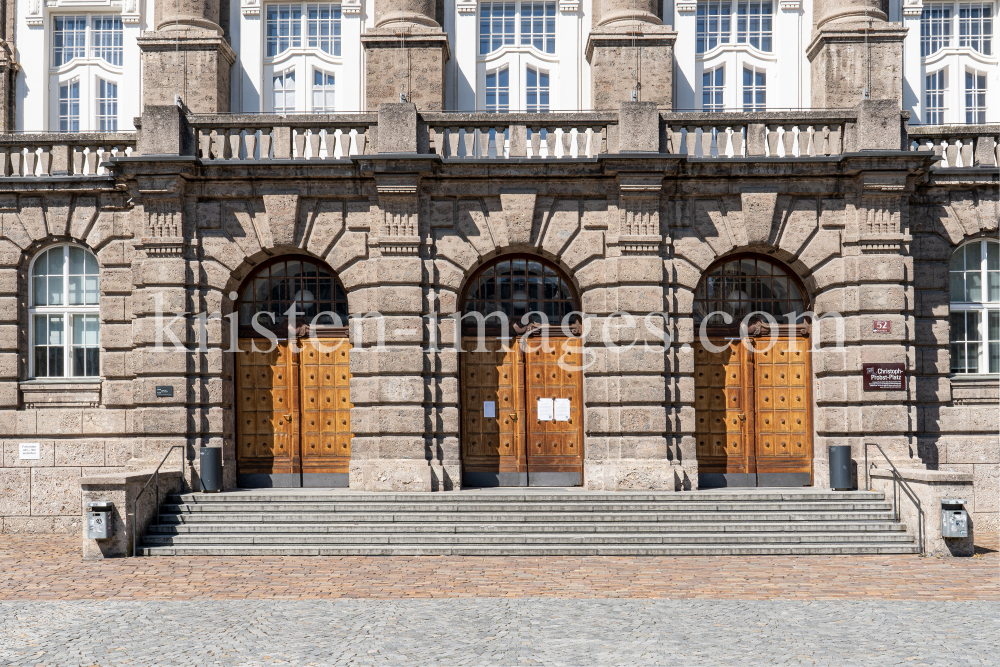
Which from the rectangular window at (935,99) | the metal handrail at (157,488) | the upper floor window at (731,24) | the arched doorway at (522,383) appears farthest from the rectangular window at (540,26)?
the metal handrail at (157,488)

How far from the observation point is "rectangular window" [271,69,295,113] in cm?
1947

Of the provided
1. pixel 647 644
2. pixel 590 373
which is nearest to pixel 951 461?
pixel 590 373

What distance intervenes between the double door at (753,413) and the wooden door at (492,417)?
3684 millimetres

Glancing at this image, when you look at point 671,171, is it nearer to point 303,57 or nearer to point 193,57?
point 303,57

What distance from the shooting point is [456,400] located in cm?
1631

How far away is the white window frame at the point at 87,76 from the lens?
64.3 feet

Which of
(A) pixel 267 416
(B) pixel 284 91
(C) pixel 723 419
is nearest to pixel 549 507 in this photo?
(C) pixel 723 419

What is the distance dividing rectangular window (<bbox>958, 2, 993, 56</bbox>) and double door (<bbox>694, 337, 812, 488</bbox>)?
8782 millimetres

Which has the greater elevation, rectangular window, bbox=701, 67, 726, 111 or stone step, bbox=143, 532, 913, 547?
rectangular window, bbox=701, 67, 726, 111

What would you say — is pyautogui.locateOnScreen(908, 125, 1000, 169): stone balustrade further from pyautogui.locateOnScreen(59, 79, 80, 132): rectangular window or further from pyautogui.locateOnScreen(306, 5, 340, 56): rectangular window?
pyautogui.locateOnScreen(59, 79, 80, 132): rectangular window

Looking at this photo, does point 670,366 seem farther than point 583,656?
Yes

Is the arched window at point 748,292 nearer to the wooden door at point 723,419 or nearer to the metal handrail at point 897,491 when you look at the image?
the wooden door at point 723,419

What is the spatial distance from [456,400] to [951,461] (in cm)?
989

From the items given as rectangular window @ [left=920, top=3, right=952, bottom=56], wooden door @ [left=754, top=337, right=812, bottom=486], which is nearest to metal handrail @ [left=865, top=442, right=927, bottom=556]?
wooden door @ [left=754, top=337, right=812, bottom=486]
